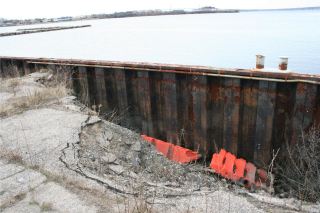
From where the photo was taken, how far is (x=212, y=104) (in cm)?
706

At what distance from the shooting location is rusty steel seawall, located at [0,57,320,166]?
19.9 ft

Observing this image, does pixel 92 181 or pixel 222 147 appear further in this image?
pixel 222 147

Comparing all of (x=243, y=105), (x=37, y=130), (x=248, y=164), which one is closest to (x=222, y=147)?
(x=248, y=164)

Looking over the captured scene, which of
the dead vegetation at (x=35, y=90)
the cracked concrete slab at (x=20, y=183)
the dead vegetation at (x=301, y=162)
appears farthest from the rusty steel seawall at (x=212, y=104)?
the cracked concrete slab at (x=20, y=183)

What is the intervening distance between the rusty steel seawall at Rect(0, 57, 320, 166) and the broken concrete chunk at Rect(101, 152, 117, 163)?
248 cm

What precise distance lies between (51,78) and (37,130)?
16.0ft

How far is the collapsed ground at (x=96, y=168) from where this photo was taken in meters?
3.74

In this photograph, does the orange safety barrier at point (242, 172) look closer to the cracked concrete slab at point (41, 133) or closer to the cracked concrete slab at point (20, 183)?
the cracked concrete slab at point (41, 133)

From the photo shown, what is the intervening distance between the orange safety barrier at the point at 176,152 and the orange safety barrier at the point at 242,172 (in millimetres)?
736

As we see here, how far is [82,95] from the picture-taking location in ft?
32.4

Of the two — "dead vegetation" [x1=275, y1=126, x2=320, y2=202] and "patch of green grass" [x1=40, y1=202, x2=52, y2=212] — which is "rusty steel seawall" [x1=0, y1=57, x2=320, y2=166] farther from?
"patch of green grass" [x1=40, y1=202, x2=52, y2=212]

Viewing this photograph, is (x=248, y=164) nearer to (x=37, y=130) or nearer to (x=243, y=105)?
(x=243, y=105)

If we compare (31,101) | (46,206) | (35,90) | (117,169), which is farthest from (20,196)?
(35,90)

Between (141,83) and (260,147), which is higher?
(141,83)
